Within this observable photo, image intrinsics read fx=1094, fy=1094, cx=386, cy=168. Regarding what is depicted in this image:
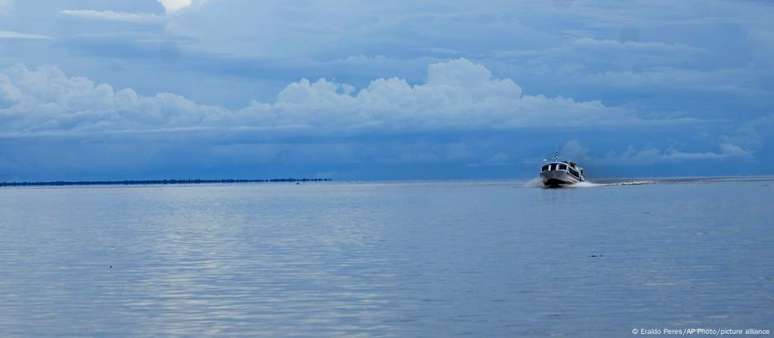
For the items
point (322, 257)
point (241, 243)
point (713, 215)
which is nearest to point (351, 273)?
point (322, 257)

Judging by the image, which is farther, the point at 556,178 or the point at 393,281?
the point at 556,178

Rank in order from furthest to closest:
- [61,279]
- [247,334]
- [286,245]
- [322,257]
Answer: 1. [286,245]
2. [322,257]
3. [61,279]
4. [247,334]

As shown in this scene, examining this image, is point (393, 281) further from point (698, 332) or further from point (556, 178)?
point (556, 178)

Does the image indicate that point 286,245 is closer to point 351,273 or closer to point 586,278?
point 351,273

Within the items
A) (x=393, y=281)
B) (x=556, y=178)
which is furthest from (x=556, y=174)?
(x=393, y=281)

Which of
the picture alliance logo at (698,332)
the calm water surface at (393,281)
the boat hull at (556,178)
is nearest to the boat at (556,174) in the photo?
the boat hull at (556,178)

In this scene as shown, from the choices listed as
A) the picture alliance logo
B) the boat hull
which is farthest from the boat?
the picture alliance logo

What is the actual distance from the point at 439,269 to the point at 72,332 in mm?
19177

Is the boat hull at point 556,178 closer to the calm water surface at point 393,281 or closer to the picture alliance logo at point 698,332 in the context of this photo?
the calm water surface at point 393,281

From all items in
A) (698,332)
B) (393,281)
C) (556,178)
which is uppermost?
(556,178)

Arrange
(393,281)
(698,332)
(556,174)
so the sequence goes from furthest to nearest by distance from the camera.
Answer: (556,174), (393,281), (698,332)

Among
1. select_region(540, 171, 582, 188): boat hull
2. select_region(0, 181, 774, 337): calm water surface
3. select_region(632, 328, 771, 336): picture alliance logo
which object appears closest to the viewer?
select_region(632, 328, 771, 336): picture alliance logo

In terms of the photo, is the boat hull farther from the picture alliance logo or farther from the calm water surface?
the picture alliance logo

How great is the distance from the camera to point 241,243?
2591 inches
